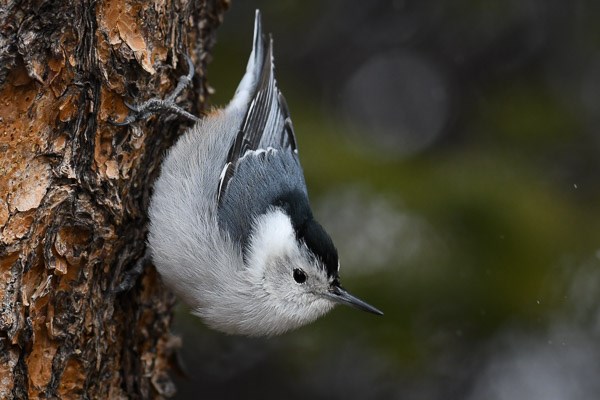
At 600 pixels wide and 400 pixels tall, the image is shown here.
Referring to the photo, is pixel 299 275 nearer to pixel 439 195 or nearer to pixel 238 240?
pixel 238 240

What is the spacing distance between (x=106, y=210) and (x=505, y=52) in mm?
2480

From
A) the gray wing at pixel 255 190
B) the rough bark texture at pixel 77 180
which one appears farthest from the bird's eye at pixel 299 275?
the rough bark texture at pixel 77 180

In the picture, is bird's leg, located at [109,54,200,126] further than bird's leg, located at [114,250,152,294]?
No

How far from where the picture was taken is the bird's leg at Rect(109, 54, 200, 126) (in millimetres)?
2160

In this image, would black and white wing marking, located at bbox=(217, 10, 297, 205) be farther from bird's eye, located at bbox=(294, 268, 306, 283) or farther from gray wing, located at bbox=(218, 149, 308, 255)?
bird's eye, located at bbox=(294, 268, 306, 283)

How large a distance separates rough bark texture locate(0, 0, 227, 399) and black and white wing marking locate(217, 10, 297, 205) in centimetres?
20

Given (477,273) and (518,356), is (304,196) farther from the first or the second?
(518,356)

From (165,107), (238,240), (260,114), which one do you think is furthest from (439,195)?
(165,107)

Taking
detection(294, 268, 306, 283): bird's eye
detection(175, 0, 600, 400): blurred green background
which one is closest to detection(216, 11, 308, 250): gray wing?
detection(294, 268, 306, 283): bird's eye

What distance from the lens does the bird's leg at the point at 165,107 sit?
7.09 feet

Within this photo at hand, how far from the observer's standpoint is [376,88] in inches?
171

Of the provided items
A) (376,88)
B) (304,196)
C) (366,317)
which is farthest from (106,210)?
(376,88)

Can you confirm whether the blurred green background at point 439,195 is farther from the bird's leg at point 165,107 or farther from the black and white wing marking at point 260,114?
the bird's leg at point 165,107

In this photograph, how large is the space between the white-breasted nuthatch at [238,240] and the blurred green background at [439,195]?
473 mm
